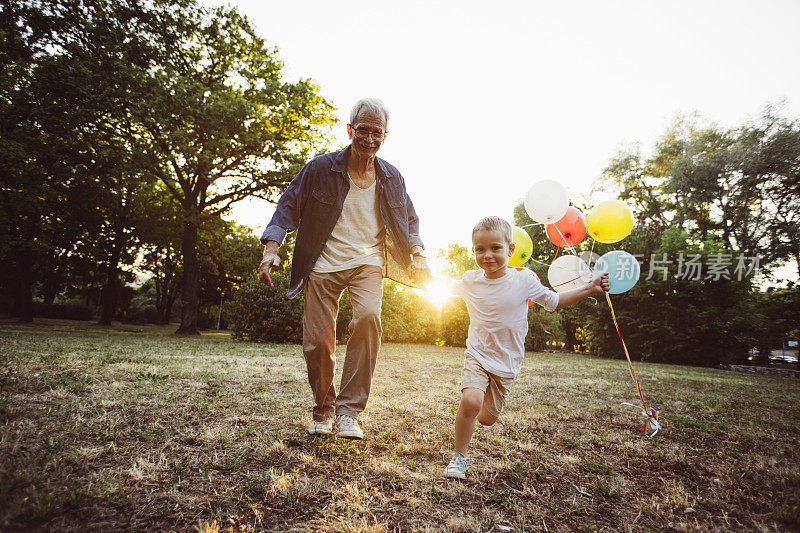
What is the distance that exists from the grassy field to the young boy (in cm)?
50

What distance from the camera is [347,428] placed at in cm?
281

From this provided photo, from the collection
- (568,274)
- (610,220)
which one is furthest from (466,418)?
(610,220)

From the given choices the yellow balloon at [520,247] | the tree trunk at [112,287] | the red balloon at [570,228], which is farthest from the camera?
the tree trunk at [112,287]

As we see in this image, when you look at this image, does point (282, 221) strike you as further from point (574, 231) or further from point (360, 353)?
point (574, 231)

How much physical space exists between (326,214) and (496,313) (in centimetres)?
141

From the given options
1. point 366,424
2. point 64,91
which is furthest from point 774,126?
point 64,91

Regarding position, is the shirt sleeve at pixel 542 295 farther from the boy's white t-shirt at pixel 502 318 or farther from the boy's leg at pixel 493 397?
the boy's leg at pixel 493 397

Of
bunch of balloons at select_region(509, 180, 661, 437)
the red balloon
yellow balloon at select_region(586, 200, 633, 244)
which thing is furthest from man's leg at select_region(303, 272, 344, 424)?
yellow balloon at select_region(586, 200, 633, 244)

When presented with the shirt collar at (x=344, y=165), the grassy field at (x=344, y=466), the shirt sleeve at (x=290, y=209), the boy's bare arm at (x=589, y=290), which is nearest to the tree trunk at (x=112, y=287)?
the grassy field at (x=344, y=466)

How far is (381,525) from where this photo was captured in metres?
1.74

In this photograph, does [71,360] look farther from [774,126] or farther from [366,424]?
[774,126]

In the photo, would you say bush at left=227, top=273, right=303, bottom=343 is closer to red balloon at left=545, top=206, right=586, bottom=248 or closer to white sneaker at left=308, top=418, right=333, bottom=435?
red balloon at left=545, top=206, right=586, bottom=248

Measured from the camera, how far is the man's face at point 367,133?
9.61 ft

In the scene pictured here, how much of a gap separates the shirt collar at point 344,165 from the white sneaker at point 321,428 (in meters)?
1.83
